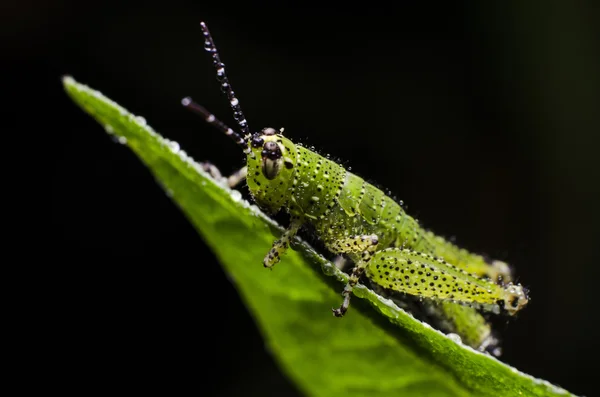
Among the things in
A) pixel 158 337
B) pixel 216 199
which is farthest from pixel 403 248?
pixel 158 337

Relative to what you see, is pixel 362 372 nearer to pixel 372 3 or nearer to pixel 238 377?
pixel 238 377

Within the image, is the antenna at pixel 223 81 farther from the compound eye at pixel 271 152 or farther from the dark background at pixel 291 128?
the dark background at pixel 291 128

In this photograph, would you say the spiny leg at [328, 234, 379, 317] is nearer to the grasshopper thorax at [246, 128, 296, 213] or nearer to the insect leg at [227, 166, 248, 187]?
the grasshopper thorax at [246, 128, 296, 213]

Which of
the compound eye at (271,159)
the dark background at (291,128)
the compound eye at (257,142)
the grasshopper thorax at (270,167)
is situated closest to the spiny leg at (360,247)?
the grasshopper thorax at (270,167)

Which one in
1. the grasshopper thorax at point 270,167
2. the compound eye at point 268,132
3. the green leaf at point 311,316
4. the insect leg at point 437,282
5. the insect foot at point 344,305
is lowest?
the green leaf at point 311,316

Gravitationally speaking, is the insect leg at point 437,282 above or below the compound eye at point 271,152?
above
